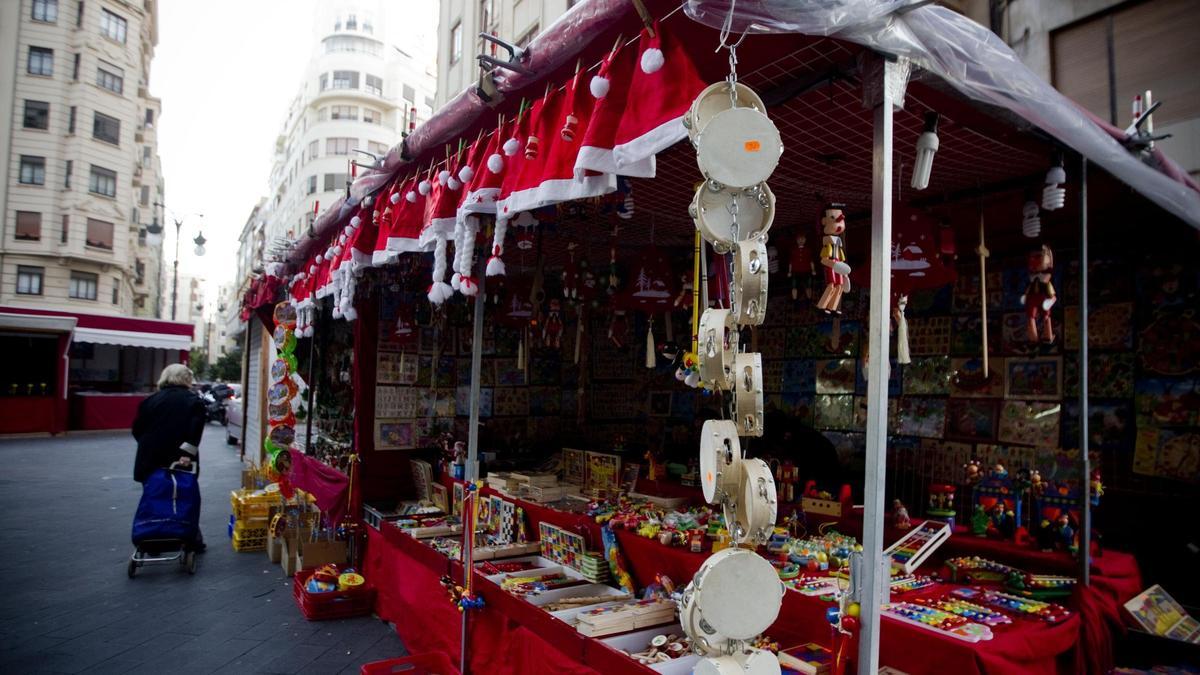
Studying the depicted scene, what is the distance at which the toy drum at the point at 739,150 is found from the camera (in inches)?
63.6

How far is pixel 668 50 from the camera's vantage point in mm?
2113

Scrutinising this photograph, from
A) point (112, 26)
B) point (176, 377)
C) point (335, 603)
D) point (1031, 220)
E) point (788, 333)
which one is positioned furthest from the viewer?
point (112, 26)

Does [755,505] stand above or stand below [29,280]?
below

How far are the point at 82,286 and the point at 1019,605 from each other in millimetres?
33948

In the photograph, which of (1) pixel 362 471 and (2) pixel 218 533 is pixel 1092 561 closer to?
(1) pixel 362 471

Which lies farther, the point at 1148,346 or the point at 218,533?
the point at 218,533

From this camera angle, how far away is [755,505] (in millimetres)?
1623

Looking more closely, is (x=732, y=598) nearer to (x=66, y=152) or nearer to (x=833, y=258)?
(x=833, y=258)

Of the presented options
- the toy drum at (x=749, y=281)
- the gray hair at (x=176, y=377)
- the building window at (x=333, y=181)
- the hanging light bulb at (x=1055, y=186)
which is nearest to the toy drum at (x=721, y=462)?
the toy drum at (x=749, y=281)

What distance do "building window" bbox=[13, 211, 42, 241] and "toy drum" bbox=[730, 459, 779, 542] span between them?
33.5m

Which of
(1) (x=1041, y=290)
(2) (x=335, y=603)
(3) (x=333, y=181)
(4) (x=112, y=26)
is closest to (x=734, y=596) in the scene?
(1) (x=1041, y=290)

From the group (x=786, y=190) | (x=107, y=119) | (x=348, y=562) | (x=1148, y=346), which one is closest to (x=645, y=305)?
(x=786, y=190)

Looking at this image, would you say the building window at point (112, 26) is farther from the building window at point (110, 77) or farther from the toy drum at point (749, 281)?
the toy drum at point (749, 281)

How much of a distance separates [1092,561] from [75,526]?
10506 mm
